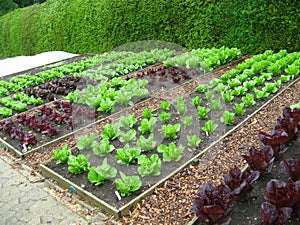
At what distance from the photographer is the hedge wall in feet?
25.0

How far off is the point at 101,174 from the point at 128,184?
0.36 m

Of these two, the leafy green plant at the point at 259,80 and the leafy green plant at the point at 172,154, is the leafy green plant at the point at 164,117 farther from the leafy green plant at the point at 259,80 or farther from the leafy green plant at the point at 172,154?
the leafy green plant at the point at 259,80

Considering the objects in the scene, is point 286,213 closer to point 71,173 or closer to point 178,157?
point 178,157

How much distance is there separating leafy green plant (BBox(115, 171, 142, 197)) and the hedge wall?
5952mm

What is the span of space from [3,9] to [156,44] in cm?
2264

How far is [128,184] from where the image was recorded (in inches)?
128

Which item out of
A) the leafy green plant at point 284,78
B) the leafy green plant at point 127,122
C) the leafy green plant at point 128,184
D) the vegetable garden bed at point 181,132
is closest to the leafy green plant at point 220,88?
the vegetable garden bed at point 181,132

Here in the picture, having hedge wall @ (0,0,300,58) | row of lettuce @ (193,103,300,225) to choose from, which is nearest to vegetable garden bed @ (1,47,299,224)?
row of lettuce @ (193,103,300,225)

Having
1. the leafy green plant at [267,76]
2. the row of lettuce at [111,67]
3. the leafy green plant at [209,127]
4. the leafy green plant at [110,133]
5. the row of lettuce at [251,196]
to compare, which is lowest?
the row of lettuce at [111,67]

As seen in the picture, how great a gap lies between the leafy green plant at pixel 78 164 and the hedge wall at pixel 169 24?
5860 millimetres

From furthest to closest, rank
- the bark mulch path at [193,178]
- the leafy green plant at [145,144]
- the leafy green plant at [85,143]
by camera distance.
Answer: the leafy green plant at [85,143] → the leafy green plant at [145,144] → the bark mulch path at [193,178]

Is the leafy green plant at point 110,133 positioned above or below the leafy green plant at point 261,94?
below

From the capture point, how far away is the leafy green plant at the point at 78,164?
3732 mm

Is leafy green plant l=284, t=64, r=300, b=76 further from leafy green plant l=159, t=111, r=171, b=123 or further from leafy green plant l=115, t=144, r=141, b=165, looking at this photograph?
leafy green plant l=115, t=144, r=141, b=165
